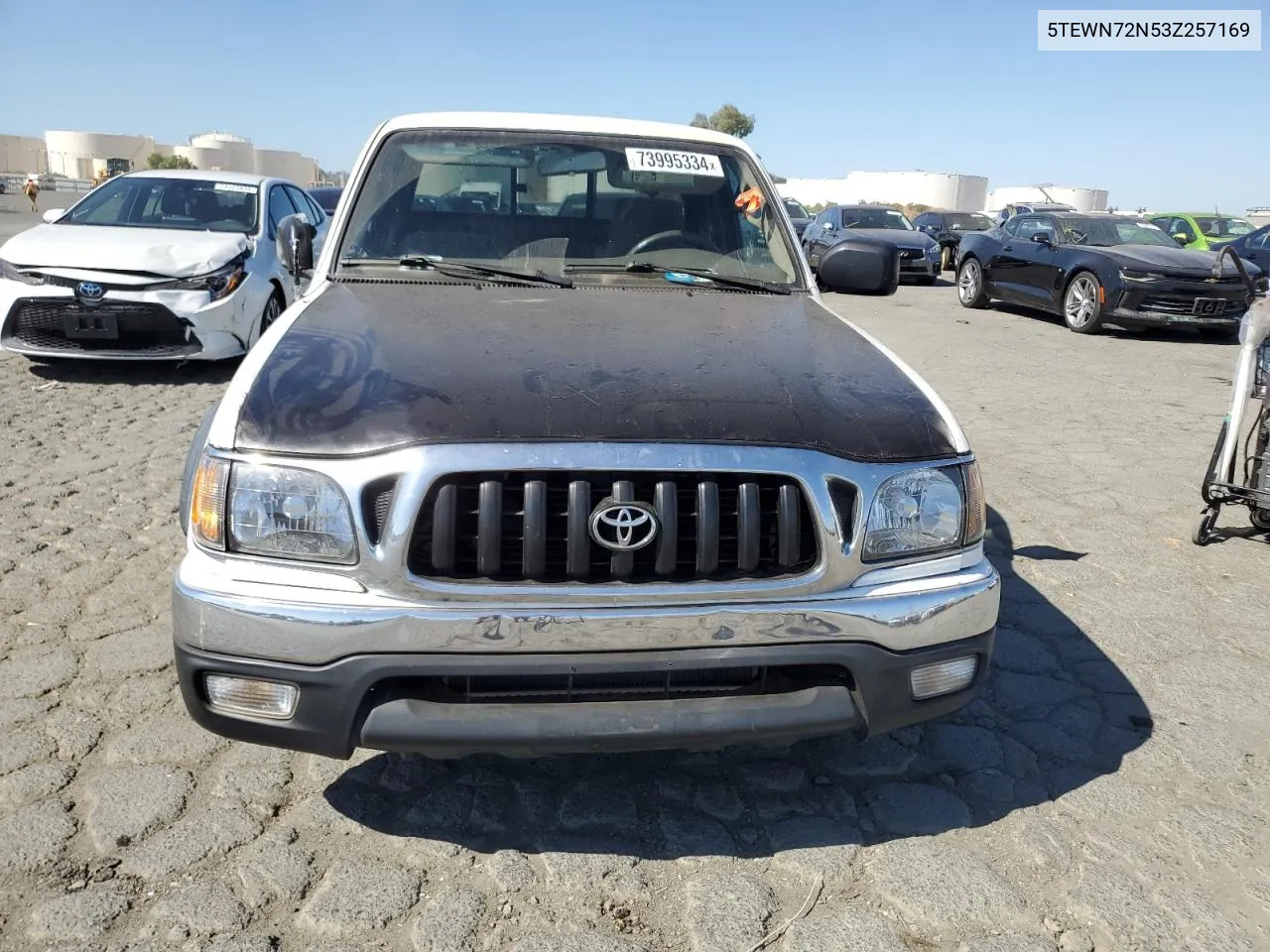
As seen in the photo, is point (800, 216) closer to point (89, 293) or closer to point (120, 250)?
point (120, 250)

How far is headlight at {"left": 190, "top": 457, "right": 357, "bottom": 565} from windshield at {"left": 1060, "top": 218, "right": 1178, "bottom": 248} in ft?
42.2

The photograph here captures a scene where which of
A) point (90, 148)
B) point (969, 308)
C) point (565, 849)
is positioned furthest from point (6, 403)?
point (90, 148)

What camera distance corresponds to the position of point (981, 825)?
2623 mm

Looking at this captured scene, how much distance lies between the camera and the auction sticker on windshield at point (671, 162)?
12.3 ft

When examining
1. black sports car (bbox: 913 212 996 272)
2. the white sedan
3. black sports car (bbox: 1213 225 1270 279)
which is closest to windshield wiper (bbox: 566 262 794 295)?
the white sedan

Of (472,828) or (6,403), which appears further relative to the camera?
(6,403)

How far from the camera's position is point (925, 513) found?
235 centimetres

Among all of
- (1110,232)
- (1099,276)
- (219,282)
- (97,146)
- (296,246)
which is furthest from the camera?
(97,146)

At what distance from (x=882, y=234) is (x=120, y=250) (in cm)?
1404

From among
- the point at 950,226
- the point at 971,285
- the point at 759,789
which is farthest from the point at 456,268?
the point at 950,226

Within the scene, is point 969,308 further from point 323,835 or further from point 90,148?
point 90,148

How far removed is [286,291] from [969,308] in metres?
10.7

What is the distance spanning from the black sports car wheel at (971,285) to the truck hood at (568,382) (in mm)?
12825

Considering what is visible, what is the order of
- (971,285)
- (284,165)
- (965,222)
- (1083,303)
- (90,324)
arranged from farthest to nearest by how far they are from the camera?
(284,165), (965,222), (971,285), (1083,303), (90,324)
